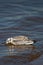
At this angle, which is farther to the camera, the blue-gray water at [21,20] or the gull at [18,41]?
the blue-gray water at [21,20]

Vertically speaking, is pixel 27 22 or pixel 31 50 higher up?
pixel 27 22

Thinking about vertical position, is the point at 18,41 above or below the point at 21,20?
below

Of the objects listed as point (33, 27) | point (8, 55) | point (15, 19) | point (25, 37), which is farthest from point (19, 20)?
point (8, 55)

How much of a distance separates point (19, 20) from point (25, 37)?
7.00 feet

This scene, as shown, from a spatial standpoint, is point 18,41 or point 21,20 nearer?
point 18,41

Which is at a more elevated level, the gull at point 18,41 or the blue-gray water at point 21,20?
the blue-gray water at point 21,20

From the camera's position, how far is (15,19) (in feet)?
29.7

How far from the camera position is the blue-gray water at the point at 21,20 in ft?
23.9

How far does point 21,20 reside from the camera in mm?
8938

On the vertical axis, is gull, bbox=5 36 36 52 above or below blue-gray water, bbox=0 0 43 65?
below

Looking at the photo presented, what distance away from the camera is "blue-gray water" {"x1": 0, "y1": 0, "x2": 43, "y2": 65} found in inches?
A: 286

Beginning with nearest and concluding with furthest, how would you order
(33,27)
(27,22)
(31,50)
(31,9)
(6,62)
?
(6,62) < (31,50) < (33,27) < (27,22) < (31,9)

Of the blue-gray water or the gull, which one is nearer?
the gull

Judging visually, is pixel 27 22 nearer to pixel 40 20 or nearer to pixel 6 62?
pixel 40 20
